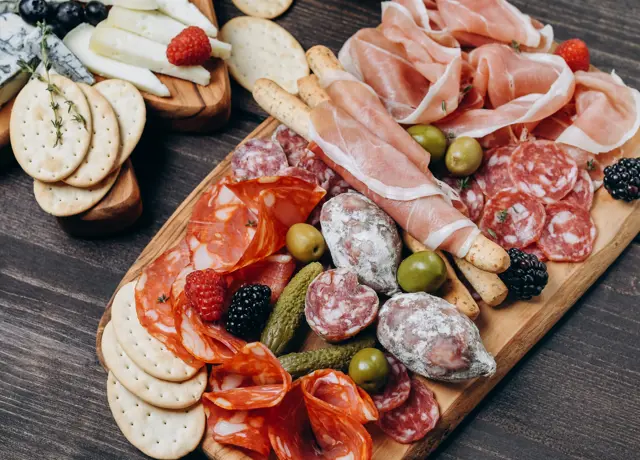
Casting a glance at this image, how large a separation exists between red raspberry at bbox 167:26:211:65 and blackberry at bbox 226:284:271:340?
749 mm

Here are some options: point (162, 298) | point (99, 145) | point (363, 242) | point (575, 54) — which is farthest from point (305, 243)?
point (575, 54)

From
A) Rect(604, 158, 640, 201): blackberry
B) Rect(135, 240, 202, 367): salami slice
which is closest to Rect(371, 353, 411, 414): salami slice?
Rect(135, 240, 202, 367): salami slice

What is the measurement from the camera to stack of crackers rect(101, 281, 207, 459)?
5.93 feet

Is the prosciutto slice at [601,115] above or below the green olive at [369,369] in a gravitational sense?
above

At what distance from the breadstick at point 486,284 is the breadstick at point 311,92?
606 millimetres

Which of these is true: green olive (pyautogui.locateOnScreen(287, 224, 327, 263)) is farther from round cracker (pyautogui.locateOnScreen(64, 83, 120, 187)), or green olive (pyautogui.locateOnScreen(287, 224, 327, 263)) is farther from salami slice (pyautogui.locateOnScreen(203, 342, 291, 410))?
round cracker (pyautogui.locateOnScreen(64, 83, 120, 187))

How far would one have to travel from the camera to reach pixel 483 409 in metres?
1.97

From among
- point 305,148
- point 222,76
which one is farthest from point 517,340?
point 222,76

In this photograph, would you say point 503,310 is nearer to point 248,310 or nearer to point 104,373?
point 248,310

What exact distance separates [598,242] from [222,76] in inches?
47.1

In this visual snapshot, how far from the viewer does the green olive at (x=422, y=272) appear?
1.80 m

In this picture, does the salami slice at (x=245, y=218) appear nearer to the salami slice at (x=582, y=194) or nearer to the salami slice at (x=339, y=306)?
the salami slice at (x=339, y=306)

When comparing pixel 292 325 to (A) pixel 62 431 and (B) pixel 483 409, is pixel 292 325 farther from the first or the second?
(A) pixel 62 431

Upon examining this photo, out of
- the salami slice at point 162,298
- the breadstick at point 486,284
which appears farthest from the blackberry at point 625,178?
the salami slice at point 162,298
